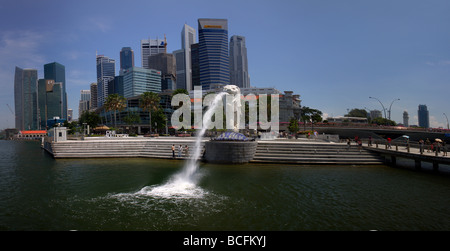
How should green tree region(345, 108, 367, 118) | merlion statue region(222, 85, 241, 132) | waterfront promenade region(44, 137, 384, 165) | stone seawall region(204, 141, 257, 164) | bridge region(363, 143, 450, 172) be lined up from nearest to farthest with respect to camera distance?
1. bridge region(363, 143, 450, 172)
2. waterfront promenade region(44, 137, 384, 165)
3. stone seawall region(204, 141, 257, 164)
4. merlion statue region(222, 85, 241, 132)
5. green tree region(345, 108, 367, 118)

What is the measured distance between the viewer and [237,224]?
10.8 meters

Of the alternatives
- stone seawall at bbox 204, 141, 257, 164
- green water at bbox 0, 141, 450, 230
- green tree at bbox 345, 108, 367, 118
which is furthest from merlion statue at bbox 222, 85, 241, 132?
green tree at bbox 345, 108, 367, 118

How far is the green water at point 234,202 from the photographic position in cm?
1095

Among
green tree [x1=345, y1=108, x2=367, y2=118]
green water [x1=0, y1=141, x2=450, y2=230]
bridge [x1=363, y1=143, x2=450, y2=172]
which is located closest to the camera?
green water [x1=0, y1=141, x2=450, y2=230]

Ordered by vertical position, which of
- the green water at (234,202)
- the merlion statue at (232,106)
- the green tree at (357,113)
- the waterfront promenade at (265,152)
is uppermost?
the green tree at (357,113)

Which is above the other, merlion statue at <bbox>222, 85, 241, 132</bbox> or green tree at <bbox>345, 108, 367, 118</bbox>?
green tree at <bbox>345, 108, 367, 118</bbox>

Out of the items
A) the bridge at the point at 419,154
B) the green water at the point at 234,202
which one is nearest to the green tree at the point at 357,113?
the bridge at the point at 419,154

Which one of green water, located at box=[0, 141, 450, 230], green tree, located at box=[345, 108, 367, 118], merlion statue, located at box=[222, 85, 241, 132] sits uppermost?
green tree, located at box=[345, 108, 367, 118]

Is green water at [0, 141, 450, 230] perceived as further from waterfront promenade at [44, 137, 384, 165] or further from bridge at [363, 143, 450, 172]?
waterfront promenade at [44, 137, 384, 165]

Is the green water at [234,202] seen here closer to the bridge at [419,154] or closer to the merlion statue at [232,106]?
the bridge at [419,154]

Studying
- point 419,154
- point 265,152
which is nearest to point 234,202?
point 265,152

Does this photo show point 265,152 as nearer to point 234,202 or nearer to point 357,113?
point 234,202

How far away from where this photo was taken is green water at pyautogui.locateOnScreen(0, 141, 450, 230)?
10.9 m
